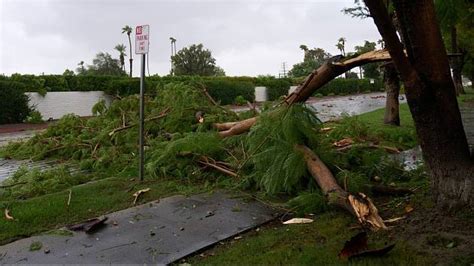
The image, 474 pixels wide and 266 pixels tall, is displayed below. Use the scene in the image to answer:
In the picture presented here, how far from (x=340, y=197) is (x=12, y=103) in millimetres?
19311

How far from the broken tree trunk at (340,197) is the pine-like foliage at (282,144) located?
121 millimetres

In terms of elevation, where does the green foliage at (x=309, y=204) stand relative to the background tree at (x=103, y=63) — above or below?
below

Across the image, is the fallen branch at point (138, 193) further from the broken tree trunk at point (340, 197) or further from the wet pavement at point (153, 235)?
the broken tree trunk at point (340, 197)

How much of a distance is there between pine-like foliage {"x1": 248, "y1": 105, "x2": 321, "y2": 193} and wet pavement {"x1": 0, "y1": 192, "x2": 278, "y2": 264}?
37 centimetres

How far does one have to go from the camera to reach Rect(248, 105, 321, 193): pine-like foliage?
5.16 metres

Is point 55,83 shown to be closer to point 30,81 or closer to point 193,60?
point 30,81

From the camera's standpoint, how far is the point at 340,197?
450 cm

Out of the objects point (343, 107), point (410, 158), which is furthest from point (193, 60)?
point (410, 158)

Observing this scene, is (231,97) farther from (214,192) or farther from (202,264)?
(202,264)

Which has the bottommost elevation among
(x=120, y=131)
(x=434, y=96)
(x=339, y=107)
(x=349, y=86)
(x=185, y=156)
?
(x=185, y=156)

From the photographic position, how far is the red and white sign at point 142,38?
607cm

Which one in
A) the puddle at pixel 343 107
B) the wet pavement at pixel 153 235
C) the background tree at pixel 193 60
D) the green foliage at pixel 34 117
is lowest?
the wet pavement at pixel 153 235

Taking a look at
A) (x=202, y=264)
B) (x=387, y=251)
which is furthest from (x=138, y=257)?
(x=387, y=251)

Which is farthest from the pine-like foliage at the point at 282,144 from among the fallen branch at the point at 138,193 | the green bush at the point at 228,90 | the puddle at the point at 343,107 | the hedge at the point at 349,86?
the hedge at the point at 349,86
